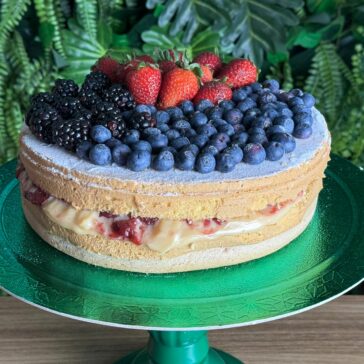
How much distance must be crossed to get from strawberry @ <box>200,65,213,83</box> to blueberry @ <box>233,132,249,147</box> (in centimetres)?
21

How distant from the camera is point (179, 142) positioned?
121 centimetres

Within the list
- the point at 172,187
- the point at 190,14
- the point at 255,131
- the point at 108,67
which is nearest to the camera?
the point at 172,187

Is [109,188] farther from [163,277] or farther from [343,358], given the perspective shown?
[343,358]

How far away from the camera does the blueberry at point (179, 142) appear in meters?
1.20

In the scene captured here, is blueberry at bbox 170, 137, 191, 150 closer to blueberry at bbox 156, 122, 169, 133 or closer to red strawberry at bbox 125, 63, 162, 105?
blueberry at bbox 156, 122, 169, 133

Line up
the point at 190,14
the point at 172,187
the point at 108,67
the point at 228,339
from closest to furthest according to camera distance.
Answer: the point at 172,187
the point at 108,67
the point at 228,339
the point at 190,14

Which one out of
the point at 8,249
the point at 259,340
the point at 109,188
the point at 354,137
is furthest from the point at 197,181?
the point at 354,137

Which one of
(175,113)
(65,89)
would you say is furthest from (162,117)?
(65,89)

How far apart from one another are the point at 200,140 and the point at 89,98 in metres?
0.25

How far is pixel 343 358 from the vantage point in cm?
166

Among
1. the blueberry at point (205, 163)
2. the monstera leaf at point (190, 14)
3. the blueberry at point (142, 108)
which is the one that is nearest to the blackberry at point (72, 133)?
the blueberry at point (142, 108)

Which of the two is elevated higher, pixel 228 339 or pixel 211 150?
pixel 211 150

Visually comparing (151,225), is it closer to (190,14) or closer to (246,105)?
(246,105)

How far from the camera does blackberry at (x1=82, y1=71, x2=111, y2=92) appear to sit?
4.52 feet
